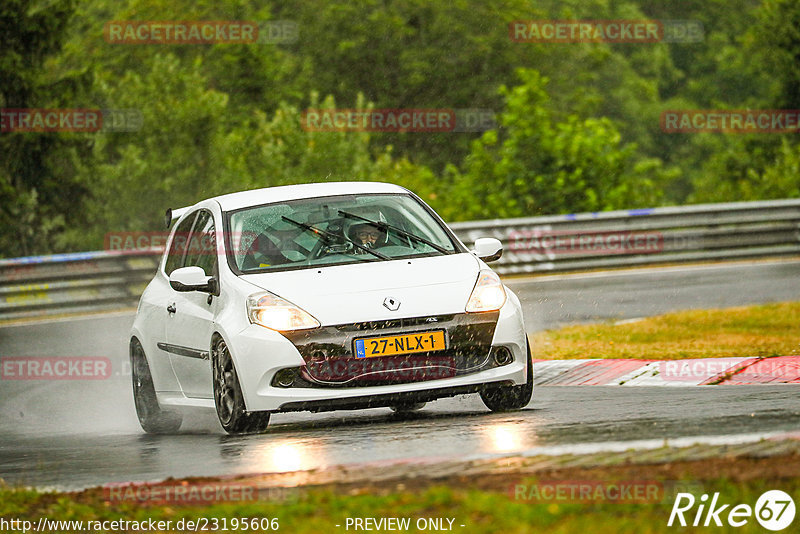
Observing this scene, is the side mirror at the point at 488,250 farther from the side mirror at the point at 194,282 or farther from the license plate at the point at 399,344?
the side mirror at the point at 194,282

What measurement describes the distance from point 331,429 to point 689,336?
524 centimetres

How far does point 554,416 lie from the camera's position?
905 centimetres

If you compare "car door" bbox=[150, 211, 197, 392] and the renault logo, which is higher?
the renault logo

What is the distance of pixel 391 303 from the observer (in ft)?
29.4

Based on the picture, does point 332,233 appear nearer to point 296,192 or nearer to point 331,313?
point 296,192

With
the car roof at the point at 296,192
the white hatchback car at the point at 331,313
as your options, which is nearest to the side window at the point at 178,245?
the white hatchback car at the point at 331,313

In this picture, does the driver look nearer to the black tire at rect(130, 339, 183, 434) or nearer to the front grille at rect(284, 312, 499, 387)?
the front grille at rect(284, 312, 499, 387)

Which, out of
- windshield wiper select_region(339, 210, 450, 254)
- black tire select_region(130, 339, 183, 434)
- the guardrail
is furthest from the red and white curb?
the guardrail

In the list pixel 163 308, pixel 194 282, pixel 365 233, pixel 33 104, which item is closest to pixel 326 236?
pixel 365 233

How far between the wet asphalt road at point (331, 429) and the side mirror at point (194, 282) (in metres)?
0.88

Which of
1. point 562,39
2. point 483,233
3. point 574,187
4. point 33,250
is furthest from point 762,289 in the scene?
point 562,39

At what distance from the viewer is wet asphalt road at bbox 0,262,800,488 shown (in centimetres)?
769

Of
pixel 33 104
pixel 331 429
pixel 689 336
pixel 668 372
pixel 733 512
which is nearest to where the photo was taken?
pixel 733 512

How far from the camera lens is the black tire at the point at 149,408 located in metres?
10.9
